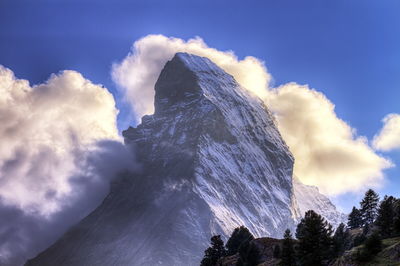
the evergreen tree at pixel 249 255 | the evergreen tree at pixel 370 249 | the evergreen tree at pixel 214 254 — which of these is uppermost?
the evergreen tree at pixel 214 254

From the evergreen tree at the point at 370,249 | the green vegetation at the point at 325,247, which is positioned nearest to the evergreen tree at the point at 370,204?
the green vegetation at the point at 325,247

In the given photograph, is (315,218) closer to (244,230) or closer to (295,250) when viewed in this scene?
(295,250)

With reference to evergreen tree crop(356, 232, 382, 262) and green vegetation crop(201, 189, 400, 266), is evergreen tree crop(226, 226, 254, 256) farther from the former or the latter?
evergreen tree crop(356, 232, 382, 262)

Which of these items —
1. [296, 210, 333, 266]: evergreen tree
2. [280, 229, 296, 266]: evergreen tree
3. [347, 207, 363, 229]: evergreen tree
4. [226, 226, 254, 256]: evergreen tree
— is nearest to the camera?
[296, 210, 333, 266]: evergreen tree

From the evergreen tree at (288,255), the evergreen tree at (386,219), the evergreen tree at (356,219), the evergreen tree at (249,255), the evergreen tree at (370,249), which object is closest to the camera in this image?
the evergreen tree at (370,249)

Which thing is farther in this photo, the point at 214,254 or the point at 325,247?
the point at 214,254

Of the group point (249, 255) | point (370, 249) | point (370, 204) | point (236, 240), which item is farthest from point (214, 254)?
point (370, 249)

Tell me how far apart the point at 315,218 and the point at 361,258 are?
14677 mm

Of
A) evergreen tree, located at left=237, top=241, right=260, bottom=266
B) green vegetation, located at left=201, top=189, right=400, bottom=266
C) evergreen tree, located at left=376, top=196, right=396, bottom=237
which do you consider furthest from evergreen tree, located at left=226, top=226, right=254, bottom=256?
evergreen tree, located at left=376, top=196, right=396, bottom=237

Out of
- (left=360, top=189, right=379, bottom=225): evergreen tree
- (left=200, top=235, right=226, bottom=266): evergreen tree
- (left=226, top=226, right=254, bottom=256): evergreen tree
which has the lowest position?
(left=200, top=235, right=226, bottom=266): evergreen tree

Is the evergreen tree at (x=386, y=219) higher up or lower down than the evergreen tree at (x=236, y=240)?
lower down

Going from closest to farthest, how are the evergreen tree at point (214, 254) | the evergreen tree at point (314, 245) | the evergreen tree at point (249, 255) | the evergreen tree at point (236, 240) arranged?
1. the evergreen tree at point (314, 245)
2. the evergreen tree at point (249, 255)
3. the evergreen tree at point (214, 254)
4. the evergreen tree at point (236, 240)

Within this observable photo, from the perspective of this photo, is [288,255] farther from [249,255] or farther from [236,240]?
[236,240]

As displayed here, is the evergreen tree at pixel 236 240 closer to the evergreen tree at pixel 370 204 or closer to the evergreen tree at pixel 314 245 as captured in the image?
the evergreen tree at pixel 370 204
